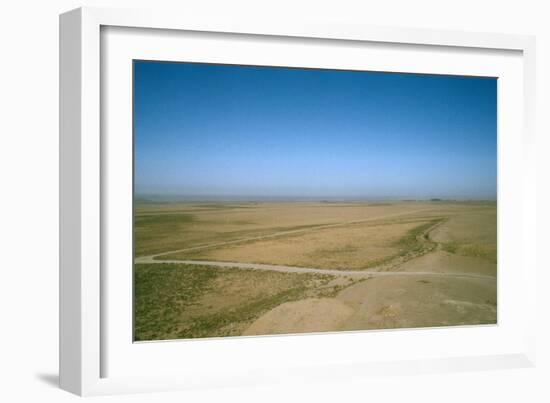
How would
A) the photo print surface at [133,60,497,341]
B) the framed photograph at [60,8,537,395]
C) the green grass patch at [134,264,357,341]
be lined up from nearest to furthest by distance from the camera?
the framed photograph at [60,8,537,395], the green grass patch at [134,264,357,341], the photo print surface at [133,60,497,341]

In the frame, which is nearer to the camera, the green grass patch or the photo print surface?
the green grass patch

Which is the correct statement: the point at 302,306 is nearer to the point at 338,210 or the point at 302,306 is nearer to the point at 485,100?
the point at 338,210

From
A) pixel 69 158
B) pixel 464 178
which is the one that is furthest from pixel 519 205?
pixel 69 158

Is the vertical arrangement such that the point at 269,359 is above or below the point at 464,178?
below

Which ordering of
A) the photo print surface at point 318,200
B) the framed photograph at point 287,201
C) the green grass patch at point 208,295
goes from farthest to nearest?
the photo print surface at point 318,200, the green grass patch at point 208,295, the framed photograph at point 287,201

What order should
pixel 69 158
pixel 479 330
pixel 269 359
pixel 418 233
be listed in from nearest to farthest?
pixel 69 158, pixel 269 359, pixel 479 330, pixel 418 233

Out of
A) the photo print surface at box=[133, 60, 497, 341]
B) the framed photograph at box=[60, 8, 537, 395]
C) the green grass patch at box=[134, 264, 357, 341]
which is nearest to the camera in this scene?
the framed photograph at box=[60, 8, 537, 395]
